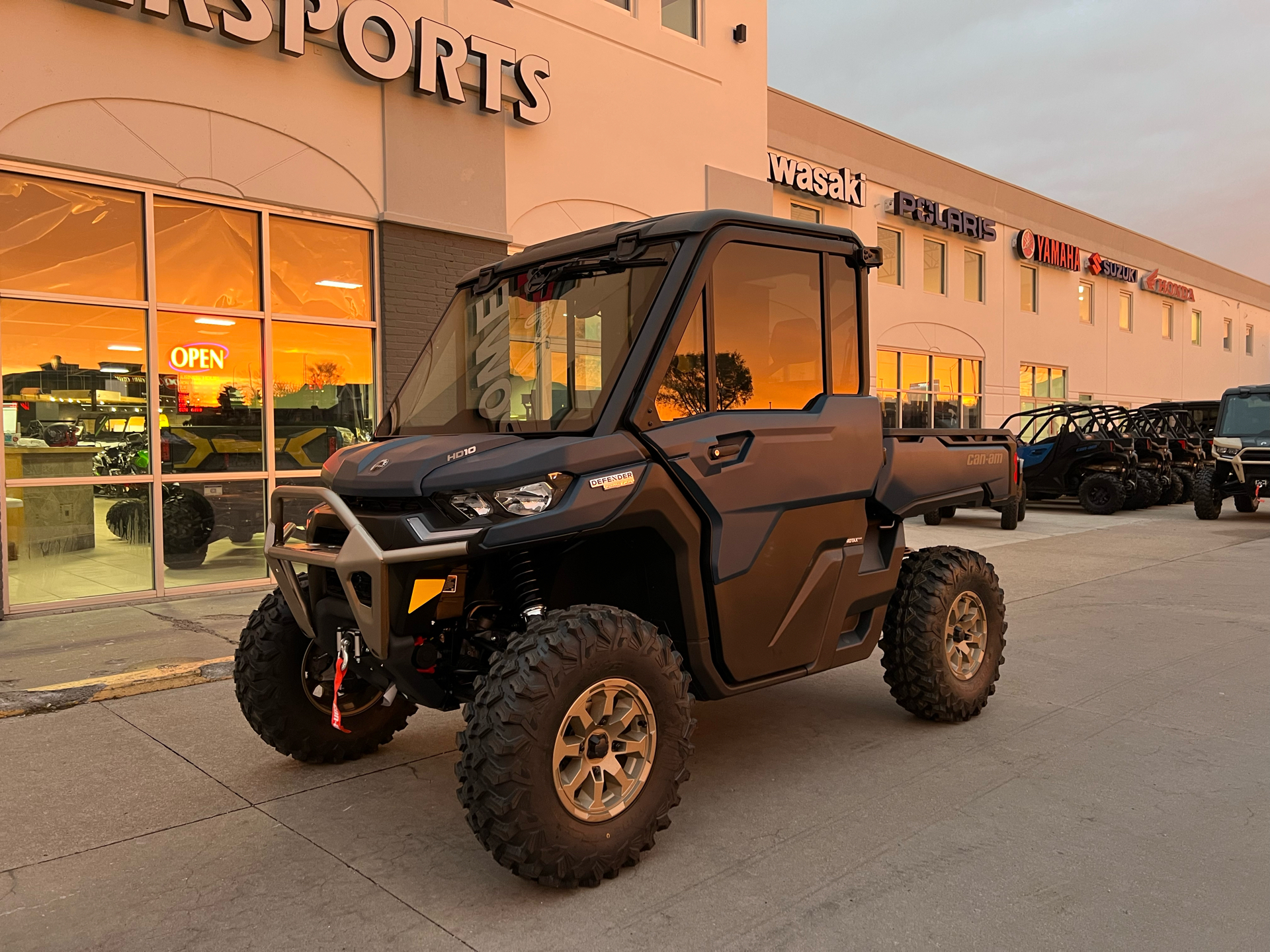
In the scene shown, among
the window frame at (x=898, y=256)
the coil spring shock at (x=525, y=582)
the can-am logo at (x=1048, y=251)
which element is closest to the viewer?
the coil spring shock at (x=525, y=582)

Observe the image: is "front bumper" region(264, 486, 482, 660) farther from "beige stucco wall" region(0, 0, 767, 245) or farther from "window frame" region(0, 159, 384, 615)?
"beige stucco wall" region(0, 0, 767, 245)

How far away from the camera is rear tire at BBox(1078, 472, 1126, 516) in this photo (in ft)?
59.5

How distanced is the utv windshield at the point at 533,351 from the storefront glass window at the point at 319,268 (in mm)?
5923

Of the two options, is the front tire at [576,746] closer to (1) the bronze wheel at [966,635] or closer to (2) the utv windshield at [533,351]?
(2) the utv windshield at [533,351]

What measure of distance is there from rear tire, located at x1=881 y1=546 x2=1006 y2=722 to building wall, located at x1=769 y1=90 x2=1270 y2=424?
14684mm

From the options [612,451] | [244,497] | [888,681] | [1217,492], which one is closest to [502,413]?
[612,451]

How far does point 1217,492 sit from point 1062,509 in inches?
137

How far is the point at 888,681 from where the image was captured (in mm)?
5078

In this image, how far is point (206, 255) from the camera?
9.33 meters

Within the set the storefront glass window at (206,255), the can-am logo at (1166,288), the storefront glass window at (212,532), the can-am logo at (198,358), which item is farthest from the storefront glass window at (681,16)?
the can-am logo at (1166,288)

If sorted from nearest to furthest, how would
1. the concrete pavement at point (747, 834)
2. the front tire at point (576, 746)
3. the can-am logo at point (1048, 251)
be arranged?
the concrete pavement at point (747, 834) → the front tire at point (576, 746) → the can-am logo at point (1048, 251)

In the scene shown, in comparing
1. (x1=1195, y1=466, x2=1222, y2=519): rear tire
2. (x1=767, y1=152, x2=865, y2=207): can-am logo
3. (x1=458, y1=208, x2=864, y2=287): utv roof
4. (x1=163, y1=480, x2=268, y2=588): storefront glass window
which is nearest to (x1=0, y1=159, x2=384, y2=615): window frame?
(x1=163, y1=480, x2=268, y2=588): storefront glass window

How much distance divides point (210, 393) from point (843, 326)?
7017 mm

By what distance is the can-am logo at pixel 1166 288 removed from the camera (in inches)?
1305
